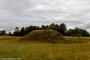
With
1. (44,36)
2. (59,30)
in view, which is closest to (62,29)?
(59,30)

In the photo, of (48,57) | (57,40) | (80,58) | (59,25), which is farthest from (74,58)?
(59,25)

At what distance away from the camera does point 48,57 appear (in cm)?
1728

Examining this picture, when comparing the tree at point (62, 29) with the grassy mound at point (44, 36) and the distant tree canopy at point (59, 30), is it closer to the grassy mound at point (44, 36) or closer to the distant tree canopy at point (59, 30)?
the distant tree canopy at point (59, 30)

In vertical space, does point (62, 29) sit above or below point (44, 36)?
above

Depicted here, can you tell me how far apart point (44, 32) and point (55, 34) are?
2010 mm

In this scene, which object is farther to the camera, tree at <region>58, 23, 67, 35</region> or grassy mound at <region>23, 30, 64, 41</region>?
tree at <region>58, 23, 67, 35</region>

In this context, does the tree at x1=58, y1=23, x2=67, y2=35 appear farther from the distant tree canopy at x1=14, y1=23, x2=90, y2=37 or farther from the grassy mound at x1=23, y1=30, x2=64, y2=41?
the grassy mound at x1=23, y1=30, x2=64, y2=41

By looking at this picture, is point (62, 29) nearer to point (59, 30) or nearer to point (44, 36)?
point (59, 30)

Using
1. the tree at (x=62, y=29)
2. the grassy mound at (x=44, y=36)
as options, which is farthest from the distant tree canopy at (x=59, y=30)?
the grassy mound at (x=44, y=36)

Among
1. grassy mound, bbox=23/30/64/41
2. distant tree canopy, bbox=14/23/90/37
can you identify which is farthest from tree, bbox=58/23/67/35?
grassy mound, bbox=23/30/64/41

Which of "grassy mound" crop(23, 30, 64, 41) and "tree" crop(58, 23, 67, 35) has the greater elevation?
"tree" crop(58, 23, 67, 35)

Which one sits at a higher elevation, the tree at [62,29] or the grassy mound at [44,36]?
the tree at [62,29]

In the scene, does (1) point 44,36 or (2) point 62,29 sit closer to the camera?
(1) point 44,36

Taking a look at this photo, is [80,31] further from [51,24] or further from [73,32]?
[51,24]
